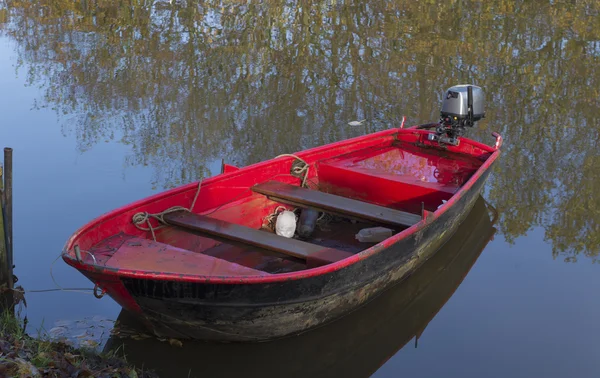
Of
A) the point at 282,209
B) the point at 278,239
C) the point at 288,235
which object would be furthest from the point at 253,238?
the point at 282,209

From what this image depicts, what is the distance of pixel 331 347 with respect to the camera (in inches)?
231

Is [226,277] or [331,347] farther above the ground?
[226,277]

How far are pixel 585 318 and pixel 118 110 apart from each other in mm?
6477

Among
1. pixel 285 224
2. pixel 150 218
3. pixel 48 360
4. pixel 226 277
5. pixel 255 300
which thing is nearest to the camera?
pixel 48 360

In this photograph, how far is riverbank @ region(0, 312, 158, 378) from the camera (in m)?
4.18

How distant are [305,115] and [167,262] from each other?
17.5ft

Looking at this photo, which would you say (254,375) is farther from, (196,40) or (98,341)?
(196,40)

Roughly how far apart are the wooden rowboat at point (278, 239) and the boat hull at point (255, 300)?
1 centimetres

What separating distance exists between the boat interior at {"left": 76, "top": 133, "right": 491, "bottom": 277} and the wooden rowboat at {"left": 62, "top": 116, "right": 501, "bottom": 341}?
0.01m

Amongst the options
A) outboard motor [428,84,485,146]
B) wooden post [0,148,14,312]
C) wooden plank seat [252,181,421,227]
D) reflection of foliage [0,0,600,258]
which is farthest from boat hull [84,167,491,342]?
reflection of foliage [0,0,600,258]

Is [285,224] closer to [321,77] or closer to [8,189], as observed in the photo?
[8,189]

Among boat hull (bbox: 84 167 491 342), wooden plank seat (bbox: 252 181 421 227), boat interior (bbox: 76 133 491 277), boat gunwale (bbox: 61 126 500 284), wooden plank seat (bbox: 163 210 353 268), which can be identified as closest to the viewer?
boat gunwale (bbox: 61 126 500 284)

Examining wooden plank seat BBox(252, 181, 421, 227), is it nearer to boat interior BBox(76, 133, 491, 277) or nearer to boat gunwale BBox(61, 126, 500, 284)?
boat interior BBox(76, 133, 491, 277)

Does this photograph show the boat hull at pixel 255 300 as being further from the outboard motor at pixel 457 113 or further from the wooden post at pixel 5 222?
the outboard motor at pixel 457 113
